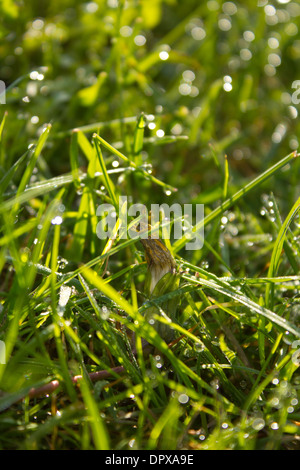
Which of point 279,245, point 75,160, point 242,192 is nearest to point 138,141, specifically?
point 75,160

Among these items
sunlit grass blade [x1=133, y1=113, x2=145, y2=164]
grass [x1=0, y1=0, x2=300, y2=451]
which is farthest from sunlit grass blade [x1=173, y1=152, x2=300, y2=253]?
sunlit grass blade [x1=133, y1=113, x2=145, y2=164]

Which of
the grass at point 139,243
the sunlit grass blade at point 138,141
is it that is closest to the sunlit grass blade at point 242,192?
the grass at point 139,243

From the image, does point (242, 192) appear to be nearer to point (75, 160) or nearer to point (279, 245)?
point (279, 245)

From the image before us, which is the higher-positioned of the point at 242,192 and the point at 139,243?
the point at 242,192

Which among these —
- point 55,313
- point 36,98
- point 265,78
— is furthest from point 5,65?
point 55,313

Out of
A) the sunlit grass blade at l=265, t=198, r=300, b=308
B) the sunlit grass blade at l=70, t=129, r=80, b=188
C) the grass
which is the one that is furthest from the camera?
the sunlit grass blade at l=70, t=129, r=80, b=188

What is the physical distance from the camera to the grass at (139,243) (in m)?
0.71

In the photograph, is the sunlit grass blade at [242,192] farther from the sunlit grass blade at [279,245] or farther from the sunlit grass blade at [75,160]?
the sunlit grass blade at [75,160]

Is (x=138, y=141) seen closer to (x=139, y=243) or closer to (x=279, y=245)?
(x=139, y=243)

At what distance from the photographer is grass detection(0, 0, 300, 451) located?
0.71m

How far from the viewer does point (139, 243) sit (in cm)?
96

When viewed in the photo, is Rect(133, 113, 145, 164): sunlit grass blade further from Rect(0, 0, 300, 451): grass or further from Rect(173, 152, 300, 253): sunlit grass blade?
Rect(173, 152, 300, 253): sunlit grass blade

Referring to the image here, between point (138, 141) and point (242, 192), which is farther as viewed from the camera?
point (138, 141)
